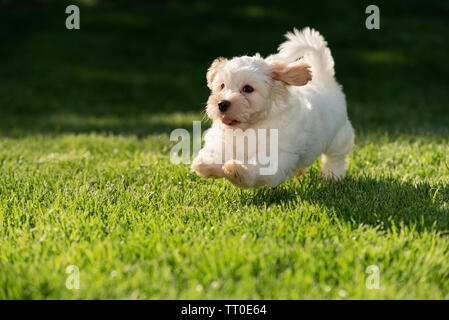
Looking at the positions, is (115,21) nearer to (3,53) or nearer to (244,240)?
(3,53)

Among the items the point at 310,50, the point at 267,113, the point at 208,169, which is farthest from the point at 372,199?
the point at 310,50

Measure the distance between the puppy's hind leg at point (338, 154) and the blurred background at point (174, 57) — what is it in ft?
9.45

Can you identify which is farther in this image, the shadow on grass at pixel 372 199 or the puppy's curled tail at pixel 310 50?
the puppy's curled tail at pixel 310 50

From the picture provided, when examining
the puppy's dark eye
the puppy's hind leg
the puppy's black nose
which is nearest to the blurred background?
the puppy's hind leg

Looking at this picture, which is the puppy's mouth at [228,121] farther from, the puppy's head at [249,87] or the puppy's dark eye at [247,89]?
the puppy's dark eye at [247,89]

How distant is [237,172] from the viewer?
3.69 metres

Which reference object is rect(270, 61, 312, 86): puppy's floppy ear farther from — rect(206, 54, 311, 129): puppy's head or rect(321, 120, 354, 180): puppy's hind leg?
rect(321, 120, 354, 180): puppy's hind leg

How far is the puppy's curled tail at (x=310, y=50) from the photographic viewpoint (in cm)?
470

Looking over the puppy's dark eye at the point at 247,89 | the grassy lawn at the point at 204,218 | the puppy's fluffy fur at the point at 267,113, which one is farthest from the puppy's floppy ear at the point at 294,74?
the grassy lawn at the point at 204,218

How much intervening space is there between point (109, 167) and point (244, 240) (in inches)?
95.1

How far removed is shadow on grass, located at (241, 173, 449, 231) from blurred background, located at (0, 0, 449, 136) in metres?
3.60

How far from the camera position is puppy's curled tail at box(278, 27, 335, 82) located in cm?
470

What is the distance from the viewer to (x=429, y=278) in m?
2.72

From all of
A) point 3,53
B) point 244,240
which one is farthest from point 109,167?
point 3,53
